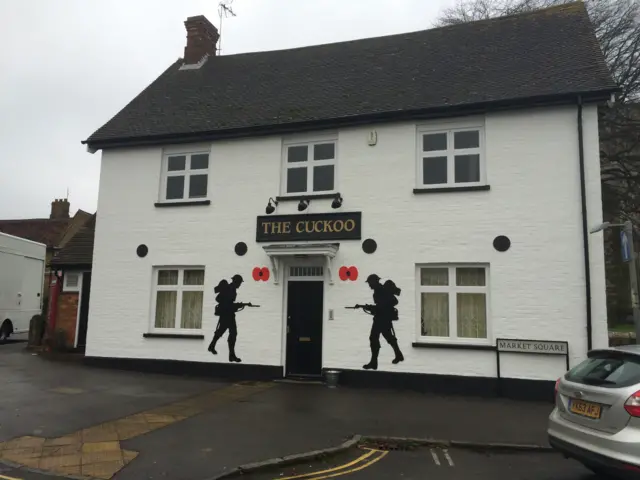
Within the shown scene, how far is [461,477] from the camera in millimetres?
6074

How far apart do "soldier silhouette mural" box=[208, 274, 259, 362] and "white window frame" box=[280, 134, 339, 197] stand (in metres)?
2.62

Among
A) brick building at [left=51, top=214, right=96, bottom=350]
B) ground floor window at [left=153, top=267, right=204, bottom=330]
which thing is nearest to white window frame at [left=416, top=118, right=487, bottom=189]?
ground floor window at [left=153, top=267, right=204, bottom=330]

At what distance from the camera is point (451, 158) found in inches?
482

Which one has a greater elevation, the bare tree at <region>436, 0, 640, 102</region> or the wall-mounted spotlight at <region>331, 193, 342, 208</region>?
the bare tree at <region>436, 0, 640, 102</region>

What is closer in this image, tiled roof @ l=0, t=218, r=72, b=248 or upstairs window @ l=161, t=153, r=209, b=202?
upstairs window @ l=161, t=153, r=209, b=202

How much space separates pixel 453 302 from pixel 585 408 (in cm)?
611

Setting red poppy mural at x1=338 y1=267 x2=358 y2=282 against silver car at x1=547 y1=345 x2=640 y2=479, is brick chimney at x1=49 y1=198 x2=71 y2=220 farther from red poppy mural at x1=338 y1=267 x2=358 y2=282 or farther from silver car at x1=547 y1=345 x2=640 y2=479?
silver car at x1=547 y1=345 x2=640 y2=479

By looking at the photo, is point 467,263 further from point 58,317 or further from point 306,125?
point 58,317

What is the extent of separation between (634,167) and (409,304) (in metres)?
15.5

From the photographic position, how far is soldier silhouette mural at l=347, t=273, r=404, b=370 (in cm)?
1192

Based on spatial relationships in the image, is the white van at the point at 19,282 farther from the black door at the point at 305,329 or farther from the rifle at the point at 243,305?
the black door at the point at 305,329

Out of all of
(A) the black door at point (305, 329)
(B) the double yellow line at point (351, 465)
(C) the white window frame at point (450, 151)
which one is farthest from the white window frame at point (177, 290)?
(B) the double yellow line at point (351, 465)

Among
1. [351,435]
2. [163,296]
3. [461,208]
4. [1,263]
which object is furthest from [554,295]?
[1,263]

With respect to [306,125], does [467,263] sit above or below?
below
